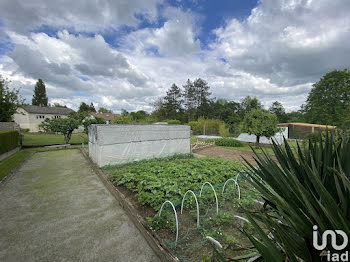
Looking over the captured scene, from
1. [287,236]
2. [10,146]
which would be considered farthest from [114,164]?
[10,146]

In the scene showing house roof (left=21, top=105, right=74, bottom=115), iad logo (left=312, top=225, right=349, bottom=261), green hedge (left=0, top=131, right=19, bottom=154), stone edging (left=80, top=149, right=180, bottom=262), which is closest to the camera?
iad logo (left=312, top=225, right=349, bottom=261)

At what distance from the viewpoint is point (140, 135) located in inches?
334

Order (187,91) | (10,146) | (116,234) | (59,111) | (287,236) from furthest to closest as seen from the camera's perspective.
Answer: (187,91), (59,111), (10,146), (116,234), (287,236)

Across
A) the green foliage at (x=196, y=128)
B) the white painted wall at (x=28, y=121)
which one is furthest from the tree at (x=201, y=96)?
the white painted wall at (x=28, y=121)

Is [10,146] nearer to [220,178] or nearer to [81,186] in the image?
[81,186]

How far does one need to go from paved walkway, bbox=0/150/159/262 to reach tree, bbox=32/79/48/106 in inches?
1870

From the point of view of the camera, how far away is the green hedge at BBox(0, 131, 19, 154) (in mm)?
8681

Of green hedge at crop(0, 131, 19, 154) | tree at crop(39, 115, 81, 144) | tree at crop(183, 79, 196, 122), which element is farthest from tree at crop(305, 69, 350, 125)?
green hedge at crop(0, 131, 19, 154)

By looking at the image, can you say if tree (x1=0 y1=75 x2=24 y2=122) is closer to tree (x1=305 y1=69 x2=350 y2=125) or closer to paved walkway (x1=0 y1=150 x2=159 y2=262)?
paved walkway (x1=0 y1=150 x2=159 y2=262)

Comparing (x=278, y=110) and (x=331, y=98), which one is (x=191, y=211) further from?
(x=278, y=110)

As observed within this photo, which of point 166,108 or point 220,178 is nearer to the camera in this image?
point 220,178

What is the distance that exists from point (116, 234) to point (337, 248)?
10.8 feet

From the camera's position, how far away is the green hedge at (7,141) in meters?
8.68

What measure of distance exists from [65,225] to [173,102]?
36.1m
